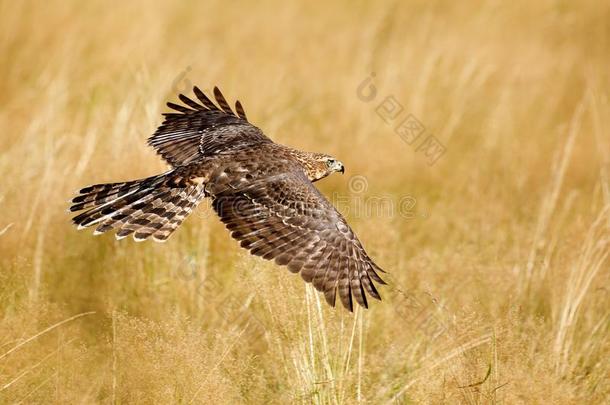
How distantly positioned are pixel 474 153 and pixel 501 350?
14.9 ft

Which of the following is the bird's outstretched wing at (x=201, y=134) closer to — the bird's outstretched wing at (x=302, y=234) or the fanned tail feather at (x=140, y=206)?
the fanned tail feather at (x=140, y=206)

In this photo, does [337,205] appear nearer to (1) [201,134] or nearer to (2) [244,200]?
(1) [201,134]

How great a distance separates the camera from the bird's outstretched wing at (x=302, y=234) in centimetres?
588

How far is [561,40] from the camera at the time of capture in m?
12.9

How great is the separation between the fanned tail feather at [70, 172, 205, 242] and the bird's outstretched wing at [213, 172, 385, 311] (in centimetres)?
39

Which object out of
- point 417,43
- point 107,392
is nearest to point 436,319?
point 107,392

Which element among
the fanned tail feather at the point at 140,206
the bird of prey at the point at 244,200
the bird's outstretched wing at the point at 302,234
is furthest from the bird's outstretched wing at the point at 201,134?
the bird's outstretched wing at the point at 302,234

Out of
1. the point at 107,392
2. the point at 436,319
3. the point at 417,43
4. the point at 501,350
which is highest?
the point at 417,43

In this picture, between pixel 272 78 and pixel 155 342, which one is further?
pixel 272 78

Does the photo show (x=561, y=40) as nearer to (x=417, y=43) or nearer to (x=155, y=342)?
(x=417, y=43)

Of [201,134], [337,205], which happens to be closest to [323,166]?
[201,134]

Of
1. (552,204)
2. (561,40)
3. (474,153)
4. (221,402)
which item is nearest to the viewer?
(221,402)

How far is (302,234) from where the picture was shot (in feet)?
20.1

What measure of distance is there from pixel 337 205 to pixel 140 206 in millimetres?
2283
